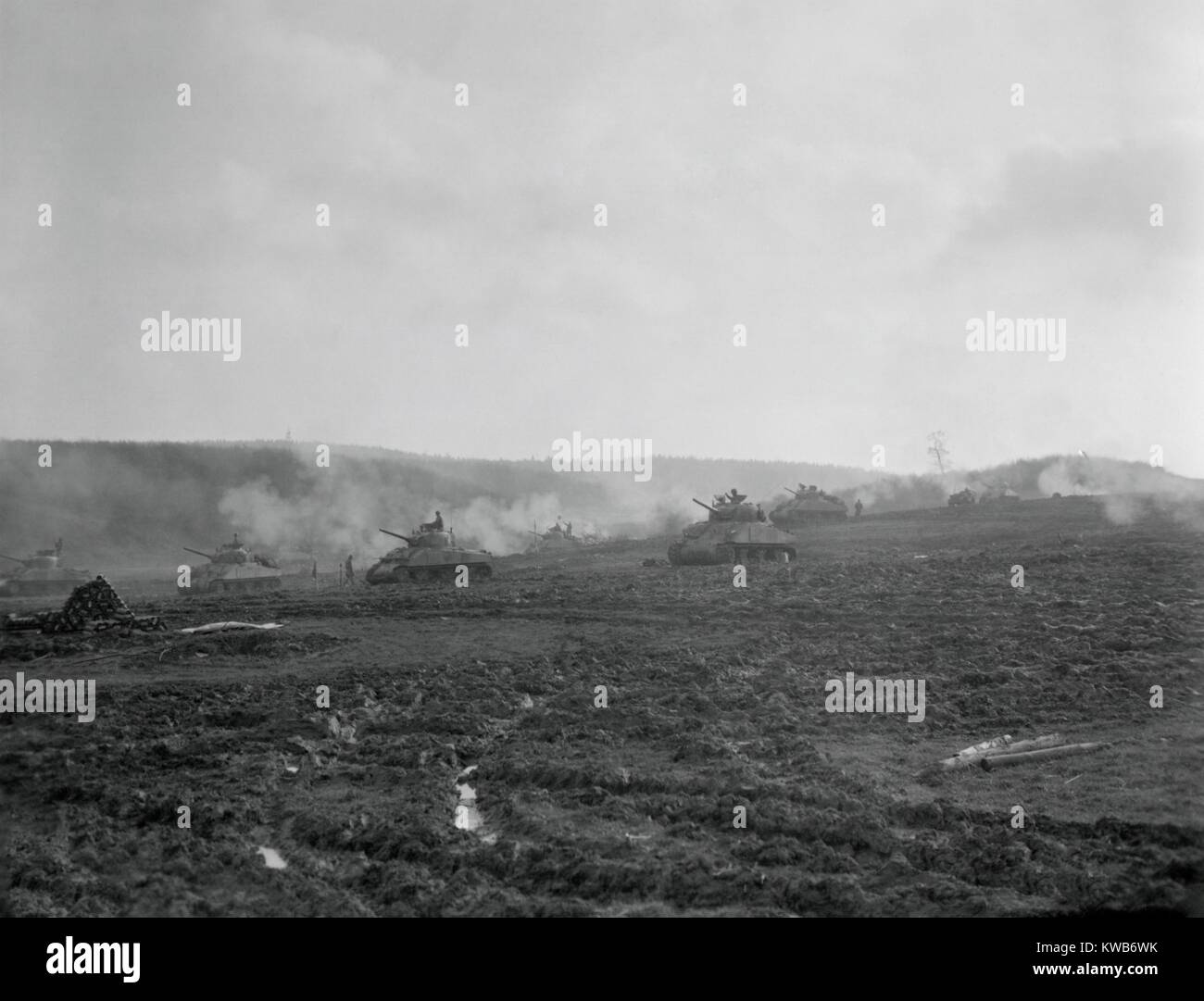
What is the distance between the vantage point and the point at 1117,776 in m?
10.9

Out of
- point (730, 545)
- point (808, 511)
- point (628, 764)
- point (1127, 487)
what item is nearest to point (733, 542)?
point (730, 545)

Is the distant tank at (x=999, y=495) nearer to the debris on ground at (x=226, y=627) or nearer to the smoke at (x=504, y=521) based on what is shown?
the smoke at (x=504, y=521)

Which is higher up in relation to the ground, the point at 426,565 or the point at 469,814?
the point at 426,565

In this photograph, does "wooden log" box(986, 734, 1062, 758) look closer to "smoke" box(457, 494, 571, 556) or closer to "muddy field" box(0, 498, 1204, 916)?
"muddy field" box(0, 498, 1204, 916)

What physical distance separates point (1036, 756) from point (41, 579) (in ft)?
122

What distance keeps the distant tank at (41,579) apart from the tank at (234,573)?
472 cm

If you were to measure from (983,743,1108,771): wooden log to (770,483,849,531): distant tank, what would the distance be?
36.0 m

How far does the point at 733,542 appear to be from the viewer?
3594 cm

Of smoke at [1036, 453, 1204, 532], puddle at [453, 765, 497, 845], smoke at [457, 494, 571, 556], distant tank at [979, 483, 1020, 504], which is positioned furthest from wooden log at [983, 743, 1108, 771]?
distant tank at [979, 483, 1020, 504]

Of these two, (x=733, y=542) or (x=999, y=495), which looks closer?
(x=733, y=542)

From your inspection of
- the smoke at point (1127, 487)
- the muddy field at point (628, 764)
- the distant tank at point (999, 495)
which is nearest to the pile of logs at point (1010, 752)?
the muddy field at point (628, 764)

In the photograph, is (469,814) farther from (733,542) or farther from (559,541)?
(559,541)

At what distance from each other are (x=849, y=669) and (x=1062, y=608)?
22.1ft

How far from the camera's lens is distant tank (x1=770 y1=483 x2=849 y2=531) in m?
48.3
